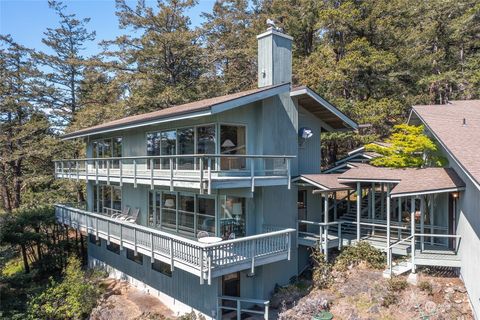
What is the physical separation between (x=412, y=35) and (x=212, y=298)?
81.8ft

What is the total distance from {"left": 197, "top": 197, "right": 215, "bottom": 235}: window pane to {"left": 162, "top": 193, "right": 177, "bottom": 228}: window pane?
6.08 feet

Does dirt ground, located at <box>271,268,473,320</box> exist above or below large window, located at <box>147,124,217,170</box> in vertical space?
below

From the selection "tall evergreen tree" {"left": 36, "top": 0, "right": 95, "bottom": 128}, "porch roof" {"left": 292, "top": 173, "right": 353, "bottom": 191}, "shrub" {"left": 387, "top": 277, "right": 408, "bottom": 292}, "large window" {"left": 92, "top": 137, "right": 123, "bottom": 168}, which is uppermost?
"tall evergreen tree" {"left": 36, "top": 0, "right": 95, "bottom": 128}

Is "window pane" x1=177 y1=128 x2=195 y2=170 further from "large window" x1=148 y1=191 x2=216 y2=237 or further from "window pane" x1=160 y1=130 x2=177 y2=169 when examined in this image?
"large window" x1=148 y1=191 x2=216 y2=237

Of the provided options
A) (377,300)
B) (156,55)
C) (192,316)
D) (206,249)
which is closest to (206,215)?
(206,249)

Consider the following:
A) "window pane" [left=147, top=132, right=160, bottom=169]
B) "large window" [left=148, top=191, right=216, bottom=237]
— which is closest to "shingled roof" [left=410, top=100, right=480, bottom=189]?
"large window" [left=148, top=191, right=216, bottom=237]

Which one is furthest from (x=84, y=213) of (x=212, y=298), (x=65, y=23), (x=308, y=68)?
(x=65, y=23)

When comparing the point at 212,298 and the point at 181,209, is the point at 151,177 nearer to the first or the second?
the point at 181,209

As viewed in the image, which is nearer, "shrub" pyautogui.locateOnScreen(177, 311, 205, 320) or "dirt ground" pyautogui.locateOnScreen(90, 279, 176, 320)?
"shrub" pyautogui.locateOnScreen(177, 311, 205, 320)

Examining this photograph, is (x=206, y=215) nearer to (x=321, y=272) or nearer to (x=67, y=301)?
(x=321, y=272)

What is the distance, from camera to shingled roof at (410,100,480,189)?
8966 millimetres

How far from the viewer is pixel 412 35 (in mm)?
25984

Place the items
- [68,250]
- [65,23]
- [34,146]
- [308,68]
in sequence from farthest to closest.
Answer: [65,23]
[34,146]
[308,68]
[68,250]

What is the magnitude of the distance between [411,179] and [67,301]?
1511 cm
